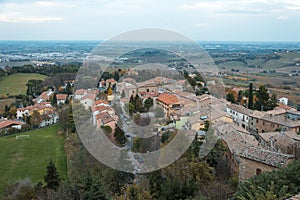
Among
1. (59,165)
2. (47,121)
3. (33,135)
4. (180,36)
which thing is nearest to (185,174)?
(180,36)

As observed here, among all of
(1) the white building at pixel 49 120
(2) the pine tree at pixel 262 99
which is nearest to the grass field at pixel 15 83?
(1) the white building at pixel 49 120

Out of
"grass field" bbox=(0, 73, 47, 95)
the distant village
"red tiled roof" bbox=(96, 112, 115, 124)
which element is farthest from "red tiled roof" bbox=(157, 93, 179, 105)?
"grass field" bbox=(0, 73, 47, 95)

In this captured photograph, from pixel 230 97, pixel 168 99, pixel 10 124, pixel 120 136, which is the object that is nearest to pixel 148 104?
pixel 168 99

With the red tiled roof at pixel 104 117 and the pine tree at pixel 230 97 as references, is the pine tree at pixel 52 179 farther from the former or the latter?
the pine tree at pixel 230 97

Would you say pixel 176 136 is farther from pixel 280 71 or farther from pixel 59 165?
pixel 280 71

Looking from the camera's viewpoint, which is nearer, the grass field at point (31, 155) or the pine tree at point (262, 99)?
the grass field at point (31, 155)

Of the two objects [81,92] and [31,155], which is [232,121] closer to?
[81,92]

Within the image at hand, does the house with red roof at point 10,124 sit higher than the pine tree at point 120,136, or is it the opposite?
the pine tree at point 120,136
